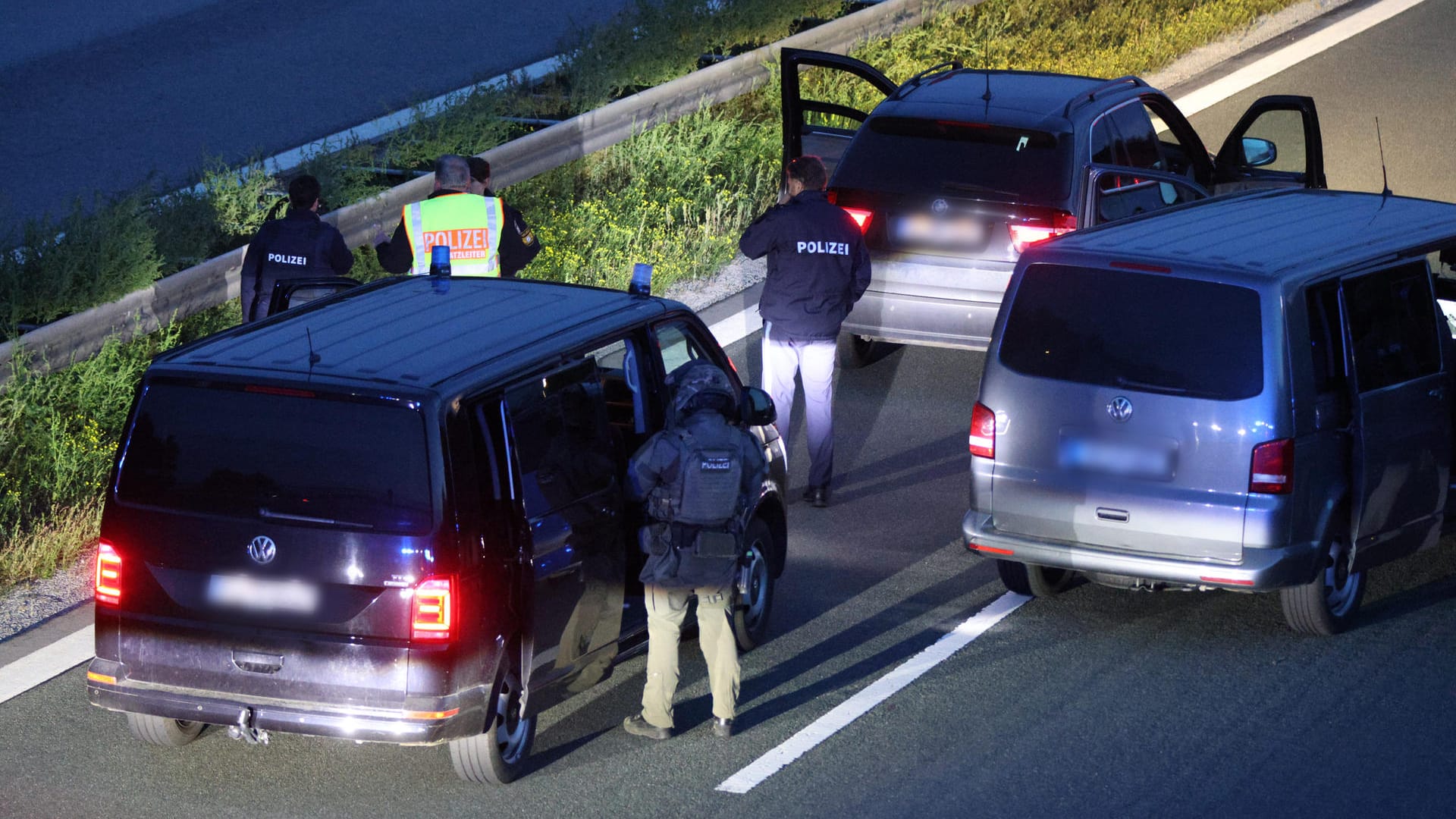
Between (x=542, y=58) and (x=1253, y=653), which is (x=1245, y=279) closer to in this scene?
(x=1253, y=653)

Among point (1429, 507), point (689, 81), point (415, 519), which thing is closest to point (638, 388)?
point (415, 519)

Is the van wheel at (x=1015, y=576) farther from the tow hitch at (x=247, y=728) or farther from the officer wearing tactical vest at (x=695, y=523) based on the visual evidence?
the tow hitch at (x=247, y=728)

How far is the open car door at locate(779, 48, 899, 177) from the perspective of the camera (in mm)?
12750

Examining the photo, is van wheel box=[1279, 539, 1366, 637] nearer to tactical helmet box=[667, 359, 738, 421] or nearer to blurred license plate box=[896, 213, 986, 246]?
tactical helmet box=[667, 359, 738, 421]

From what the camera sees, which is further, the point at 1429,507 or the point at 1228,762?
the point at 1429,507

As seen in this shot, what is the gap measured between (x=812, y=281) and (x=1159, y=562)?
293 cm

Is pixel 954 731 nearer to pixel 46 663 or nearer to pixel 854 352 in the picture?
pixel 46 663

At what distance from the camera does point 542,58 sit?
19203 millimetres

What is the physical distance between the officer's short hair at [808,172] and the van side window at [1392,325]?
3065mm

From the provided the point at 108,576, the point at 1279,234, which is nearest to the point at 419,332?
the point at 108,576

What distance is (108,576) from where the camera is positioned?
22.7 feet

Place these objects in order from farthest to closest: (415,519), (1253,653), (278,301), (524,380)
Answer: (278,301) < (1253,653) < (524,380) < (415,519)

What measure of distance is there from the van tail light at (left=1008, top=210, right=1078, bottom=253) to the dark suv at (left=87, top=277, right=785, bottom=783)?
5.00 metres

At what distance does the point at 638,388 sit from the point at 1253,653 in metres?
2.92
